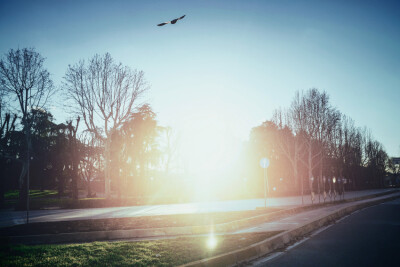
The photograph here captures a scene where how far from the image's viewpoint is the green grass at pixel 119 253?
5.91 meters

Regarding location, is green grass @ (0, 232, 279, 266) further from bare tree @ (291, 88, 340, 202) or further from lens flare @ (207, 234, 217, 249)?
bare tree @ (291, 88, 340, 202)

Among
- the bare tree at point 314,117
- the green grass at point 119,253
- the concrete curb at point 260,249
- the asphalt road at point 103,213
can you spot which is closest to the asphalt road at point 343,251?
the concrete curb at point 260,249

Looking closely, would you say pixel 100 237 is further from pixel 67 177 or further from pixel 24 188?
pixel 67 177

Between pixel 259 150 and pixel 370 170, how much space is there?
4563cm

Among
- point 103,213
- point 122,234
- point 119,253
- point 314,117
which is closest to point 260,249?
point 119,253

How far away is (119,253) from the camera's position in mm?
6711

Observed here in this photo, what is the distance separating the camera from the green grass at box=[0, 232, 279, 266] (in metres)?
5.91

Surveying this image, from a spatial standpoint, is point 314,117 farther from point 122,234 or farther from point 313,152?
point 122,234

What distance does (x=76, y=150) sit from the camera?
3712cm

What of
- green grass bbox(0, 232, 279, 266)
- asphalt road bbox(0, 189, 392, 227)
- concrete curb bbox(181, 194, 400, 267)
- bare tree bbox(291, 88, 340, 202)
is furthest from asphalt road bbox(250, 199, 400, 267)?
bare tree bbox(291, 88, 340, 202)

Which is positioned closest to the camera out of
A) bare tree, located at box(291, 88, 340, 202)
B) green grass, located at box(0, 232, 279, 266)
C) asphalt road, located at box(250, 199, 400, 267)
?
green grass, located at box(0, 232, 279, 266)

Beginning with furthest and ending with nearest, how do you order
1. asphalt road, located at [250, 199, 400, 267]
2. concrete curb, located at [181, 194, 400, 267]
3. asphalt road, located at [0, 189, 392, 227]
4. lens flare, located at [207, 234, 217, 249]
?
1. asphalt road, located at [0, 189, 392, 227]
2. lens flare, located at [207, 234, 217, 249]
3. asphalt road, located at [250, 199, 400, 267]
4. concrete curb, located at [181, 194, 400, 267]

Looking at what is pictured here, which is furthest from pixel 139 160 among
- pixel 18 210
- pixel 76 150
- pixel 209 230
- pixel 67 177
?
pixel 209 230

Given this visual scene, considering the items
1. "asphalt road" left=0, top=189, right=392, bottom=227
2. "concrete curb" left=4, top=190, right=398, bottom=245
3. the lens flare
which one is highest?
the lens flare
